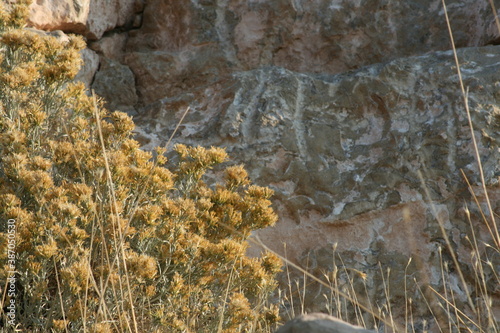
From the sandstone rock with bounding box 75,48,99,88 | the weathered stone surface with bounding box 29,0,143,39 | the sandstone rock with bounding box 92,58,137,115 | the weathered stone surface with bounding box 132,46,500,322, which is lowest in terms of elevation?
the weathered stone surface with bounding box 132,46,500,322

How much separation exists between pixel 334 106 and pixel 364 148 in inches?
13.5

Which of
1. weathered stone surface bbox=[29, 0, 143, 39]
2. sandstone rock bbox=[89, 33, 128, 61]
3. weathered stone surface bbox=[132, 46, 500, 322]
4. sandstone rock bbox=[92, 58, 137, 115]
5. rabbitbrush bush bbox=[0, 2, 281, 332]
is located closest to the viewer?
rabbitbrush bush bbox=[0, 2, 281, 332]

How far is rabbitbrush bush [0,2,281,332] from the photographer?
2227 mm

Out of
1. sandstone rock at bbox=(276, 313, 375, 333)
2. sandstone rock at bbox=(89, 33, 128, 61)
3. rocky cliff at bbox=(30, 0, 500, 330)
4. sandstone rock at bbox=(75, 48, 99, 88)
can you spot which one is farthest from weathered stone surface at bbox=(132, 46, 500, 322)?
sandstone rock at bbox=(276, 313, 375, 333)

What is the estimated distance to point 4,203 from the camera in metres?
2.32

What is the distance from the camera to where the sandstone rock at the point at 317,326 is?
4.84 ft

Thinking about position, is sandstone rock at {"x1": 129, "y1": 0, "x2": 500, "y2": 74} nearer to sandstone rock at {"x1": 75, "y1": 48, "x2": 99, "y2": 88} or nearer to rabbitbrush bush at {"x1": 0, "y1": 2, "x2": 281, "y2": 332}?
sandstone rock at {"x1": 75, "y1": 48, "x2": 99, "y2": 88}

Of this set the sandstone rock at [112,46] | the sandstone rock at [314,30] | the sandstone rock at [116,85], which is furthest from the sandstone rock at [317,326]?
the sandstone rock at [112,46]

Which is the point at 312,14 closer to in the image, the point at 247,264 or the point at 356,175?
the point at 356,175

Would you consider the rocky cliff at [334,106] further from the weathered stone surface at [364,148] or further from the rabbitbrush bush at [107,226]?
the rabbitbrush bush at [107,226]

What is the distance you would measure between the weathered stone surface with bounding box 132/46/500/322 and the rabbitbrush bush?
0.94 meters

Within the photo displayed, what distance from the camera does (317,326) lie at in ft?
4.86

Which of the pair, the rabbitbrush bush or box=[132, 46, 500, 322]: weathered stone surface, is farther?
box=[132, 46, 500, 322]: weathered stone surface

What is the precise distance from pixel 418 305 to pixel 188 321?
149 cm
